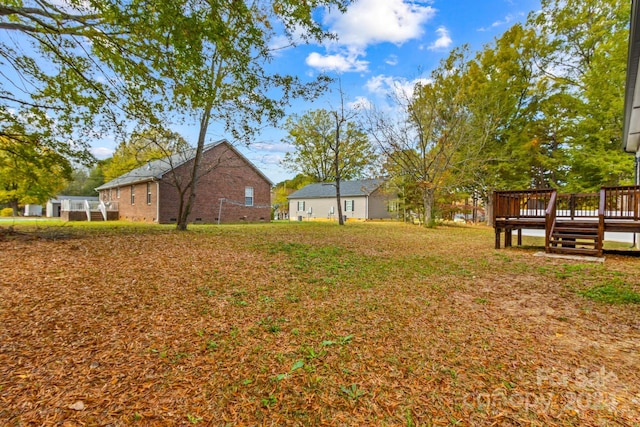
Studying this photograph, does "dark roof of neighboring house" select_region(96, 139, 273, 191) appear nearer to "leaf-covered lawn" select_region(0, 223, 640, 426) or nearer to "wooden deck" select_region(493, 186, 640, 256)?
"leaf-covered lawn" select_region(0, 223, 640, 426)

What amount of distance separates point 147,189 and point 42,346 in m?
18.0

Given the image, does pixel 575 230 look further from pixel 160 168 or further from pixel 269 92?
pixel 160 168

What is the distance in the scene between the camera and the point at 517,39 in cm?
1919

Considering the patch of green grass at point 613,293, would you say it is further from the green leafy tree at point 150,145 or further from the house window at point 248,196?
the house window at point 248,196

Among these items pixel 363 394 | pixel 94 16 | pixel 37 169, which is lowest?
pixel 363 394

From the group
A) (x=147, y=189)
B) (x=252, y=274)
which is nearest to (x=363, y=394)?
(x=252, y=274)

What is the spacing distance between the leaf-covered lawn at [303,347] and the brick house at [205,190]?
1269cm

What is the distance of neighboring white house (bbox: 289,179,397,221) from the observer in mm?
29828

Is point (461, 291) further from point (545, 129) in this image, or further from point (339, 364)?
point (545, 129)

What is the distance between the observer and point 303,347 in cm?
280

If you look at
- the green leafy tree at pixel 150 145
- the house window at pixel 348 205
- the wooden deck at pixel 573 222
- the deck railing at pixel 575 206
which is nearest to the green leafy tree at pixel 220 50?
the green leafy tree at pixel 150 145

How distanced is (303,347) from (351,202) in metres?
28.4

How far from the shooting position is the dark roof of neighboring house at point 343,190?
29.5m

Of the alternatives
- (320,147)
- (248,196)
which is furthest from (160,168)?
(320,147)
